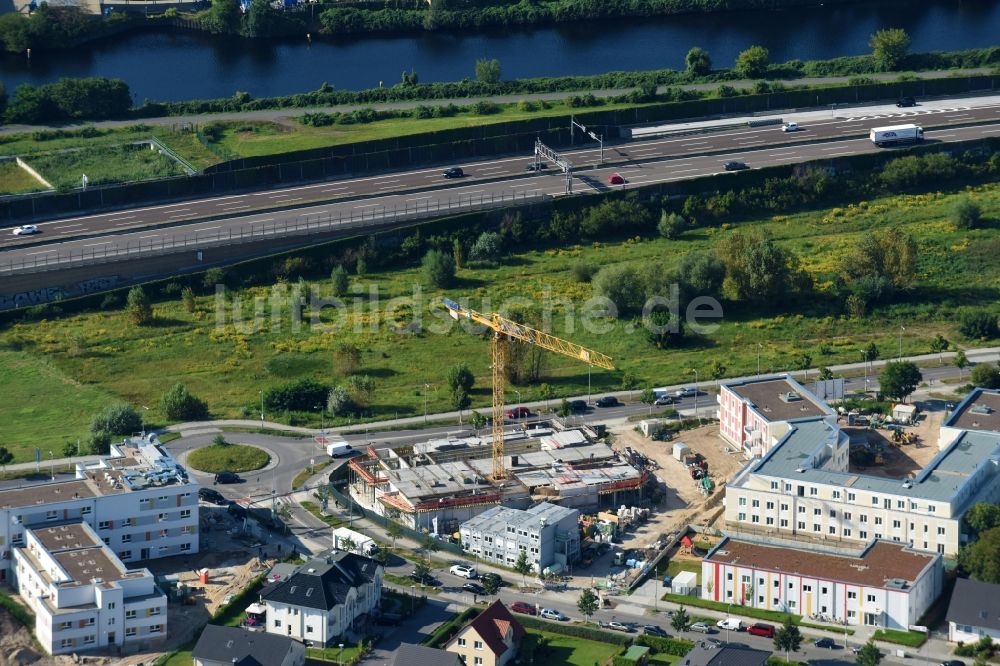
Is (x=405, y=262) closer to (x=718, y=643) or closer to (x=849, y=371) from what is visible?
(x=849, y=371)

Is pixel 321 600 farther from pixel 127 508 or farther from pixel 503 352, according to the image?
pixel 503 352

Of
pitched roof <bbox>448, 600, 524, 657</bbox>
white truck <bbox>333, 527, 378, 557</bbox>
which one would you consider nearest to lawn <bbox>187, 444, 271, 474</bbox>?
white truck <bbox>333, 527, 378, 557</bbox>

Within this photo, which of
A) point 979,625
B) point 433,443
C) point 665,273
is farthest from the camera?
point 665,273

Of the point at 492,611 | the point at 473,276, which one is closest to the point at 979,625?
the point at 492,611

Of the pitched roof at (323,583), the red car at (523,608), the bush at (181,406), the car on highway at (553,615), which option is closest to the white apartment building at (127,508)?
the pitched roof at (323,583)

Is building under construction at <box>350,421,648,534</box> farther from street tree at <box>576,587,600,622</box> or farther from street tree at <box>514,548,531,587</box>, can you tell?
street tree at <box>576,587,600,622</box>

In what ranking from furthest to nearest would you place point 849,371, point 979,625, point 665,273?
point 665,273
point 849,371
point 979,625

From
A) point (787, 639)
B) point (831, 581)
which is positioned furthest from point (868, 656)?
point (831, 581)
